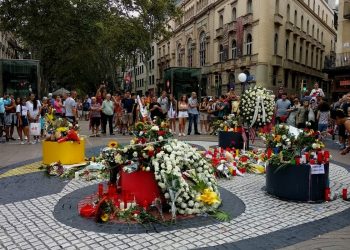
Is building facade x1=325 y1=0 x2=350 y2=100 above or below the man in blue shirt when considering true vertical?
above

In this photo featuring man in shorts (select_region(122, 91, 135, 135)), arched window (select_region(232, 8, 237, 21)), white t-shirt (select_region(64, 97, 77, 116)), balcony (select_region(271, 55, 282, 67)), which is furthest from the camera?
arched window (select_region(232, 8, 237, 21))

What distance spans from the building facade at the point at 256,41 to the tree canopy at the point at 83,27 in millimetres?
6269

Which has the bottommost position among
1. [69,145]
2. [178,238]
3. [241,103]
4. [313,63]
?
[178,238]

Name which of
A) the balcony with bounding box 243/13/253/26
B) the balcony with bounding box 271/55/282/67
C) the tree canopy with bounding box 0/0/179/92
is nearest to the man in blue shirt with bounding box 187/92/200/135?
the tree canopy with bounding box 0/0/179/92

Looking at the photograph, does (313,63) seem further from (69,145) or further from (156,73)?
(69,145)

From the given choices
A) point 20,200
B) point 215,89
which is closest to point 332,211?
point 20,200

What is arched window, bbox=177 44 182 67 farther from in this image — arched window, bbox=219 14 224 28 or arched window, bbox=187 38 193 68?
arched window, bbox=219 14 224 28

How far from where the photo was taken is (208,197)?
5387mm

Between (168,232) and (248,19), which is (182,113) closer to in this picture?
(168,232)

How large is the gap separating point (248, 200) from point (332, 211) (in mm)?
1309

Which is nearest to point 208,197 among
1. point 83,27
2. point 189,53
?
point 83,27

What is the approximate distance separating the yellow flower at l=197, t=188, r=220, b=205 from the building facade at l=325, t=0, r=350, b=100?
24224 mm

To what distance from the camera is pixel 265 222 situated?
516 centimetres

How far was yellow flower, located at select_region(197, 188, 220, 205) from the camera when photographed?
5375 millimetres
